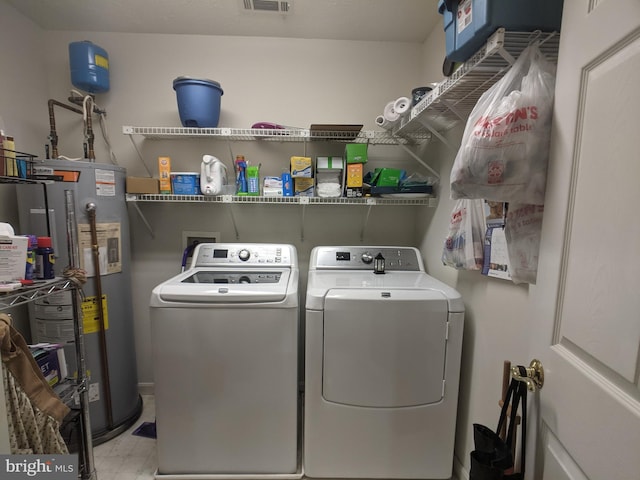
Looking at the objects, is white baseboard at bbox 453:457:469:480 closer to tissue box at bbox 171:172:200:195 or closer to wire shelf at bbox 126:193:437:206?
wire shelf at bbox 126:193:437:206

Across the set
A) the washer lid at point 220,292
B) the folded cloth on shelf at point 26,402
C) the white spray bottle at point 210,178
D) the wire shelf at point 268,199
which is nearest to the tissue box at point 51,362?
the folded cloth on shelf at point 26,402

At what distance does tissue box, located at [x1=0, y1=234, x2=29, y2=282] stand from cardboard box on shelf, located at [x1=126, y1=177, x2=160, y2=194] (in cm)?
80

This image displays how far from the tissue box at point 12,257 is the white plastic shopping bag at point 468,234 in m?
1.74

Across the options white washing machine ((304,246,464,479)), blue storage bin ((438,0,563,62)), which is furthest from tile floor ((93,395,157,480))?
blue storage bin ((438,0,563,62))

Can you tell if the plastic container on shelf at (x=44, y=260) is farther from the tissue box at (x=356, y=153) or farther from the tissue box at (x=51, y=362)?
the tissue box at (x=356, y=153)

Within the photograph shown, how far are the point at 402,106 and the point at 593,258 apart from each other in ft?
4.10

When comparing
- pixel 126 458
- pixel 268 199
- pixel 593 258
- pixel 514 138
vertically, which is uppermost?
pixel 514 138

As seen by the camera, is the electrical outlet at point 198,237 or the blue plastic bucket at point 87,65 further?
the electrical outlet at point 198,237

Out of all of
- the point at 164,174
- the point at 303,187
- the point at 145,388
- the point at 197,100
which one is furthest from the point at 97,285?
the point at 303,187

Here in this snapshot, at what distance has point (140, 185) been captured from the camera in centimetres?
180

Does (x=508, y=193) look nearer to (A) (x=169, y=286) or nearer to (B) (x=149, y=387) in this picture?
(A) (x=169, y=286)

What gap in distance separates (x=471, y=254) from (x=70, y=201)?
196cm

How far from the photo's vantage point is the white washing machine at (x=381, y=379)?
1311mm

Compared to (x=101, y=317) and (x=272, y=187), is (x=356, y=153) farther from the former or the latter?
(x=101, y=317)
